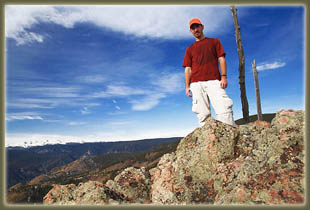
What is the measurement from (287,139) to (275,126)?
2.61 ft

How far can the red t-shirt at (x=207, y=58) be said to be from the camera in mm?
7758

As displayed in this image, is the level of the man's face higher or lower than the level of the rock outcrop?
higher

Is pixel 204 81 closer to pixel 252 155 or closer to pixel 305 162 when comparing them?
pixel 252 155

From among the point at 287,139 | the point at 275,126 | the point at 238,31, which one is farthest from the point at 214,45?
the point at 238,31

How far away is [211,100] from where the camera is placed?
7770 mm

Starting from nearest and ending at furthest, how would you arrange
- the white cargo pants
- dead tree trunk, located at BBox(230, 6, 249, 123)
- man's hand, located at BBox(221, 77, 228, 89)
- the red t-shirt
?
the white cargo pants
man's hand, located at BBox(221, 77, 228, 89)
the red t-shirt
dead tree trunk, located at BBox(230, 6, 249, 123)

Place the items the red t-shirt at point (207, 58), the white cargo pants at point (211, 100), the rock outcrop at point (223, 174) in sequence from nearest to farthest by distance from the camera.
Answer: the rock outcrop at point (223, 174) < the white cargo pants at point (211, 100) < the red t-shirt at point (207, 58)

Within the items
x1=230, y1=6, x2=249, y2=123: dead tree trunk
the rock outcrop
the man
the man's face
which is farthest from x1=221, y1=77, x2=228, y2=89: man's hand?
x1=230, y1=6, x2=249, y2=123: dead tree trunk

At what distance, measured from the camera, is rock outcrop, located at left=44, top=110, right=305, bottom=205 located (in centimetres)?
504

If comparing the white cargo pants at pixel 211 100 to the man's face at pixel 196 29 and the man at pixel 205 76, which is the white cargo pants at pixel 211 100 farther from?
the man's face at pixel 196 29

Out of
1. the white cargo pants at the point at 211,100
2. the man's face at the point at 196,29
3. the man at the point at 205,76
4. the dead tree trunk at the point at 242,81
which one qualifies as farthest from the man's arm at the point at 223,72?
the dead tree trunk at the point at 242,81

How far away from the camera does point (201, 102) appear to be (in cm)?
801

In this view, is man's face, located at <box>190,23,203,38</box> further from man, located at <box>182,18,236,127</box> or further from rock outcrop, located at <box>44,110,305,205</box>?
rock outcrop, located at <box>44,110,305,205</box>

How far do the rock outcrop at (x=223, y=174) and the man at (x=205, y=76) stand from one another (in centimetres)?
54
